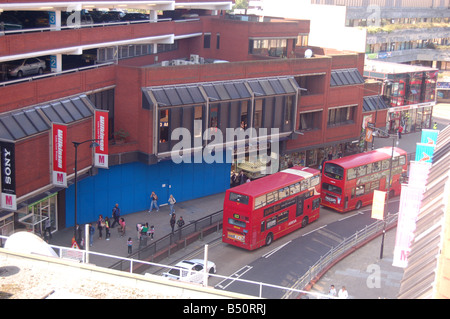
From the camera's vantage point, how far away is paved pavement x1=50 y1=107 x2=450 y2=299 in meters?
33.6

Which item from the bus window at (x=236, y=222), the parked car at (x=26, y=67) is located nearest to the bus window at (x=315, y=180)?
the bus window at (x=236, y=222)

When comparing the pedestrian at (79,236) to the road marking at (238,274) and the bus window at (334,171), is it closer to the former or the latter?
the road marking at (238,274)

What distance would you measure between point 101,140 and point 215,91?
31.5 feet

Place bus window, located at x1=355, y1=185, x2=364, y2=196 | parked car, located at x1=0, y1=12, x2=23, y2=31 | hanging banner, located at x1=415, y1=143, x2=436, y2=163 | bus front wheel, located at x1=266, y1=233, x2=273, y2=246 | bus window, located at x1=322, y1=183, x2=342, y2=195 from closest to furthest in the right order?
parked car, located at x1=0, y1=12, x2=23, y2=31
bus front wheel, located at x1=266, y1=233, x2=273, y2=246
hanging banner, located at x1=415, y1=143, x2=436, y2=163
bus window, located at x1=322, y1=183, x2=342, y2=195
bus window, located at x1=355, y1=185, x2=364, y2=196

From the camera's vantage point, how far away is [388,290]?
33.5 metres

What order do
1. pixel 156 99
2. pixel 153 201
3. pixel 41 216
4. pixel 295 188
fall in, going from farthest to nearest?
pixel 153 201
pixel 156 99
pixel 295 188
pixel 41 216

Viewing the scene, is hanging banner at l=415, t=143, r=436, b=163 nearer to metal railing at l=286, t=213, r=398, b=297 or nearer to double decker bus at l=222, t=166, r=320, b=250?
metal railing at l=286, t=213, r=398, b=297

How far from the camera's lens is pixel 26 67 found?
119 ft

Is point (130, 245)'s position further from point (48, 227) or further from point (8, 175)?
point (8, 175)

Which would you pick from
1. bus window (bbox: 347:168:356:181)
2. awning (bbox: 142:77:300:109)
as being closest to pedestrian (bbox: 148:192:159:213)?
awning (bbox: 142:77:300:109)

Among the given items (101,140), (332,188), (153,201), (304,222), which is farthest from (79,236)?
(332,188)

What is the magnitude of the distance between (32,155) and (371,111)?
119 feet

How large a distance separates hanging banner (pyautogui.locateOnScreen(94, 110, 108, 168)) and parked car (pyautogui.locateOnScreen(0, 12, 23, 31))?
6.43 meters
